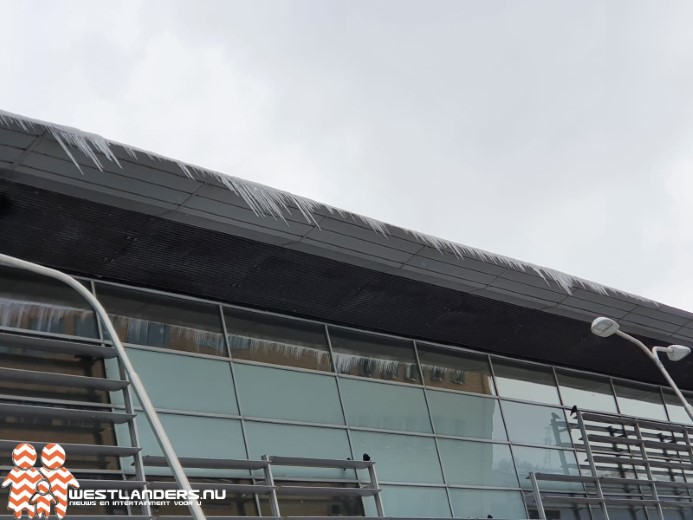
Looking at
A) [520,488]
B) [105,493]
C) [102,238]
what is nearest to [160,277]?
[102,238]

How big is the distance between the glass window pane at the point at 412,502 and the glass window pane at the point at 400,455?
17 centimetres

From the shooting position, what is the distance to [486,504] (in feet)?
53.7

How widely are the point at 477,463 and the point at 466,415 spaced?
0.94 metres

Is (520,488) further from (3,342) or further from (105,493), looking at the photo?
(3,342)

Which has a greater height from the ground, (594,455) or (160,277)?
(160,277)

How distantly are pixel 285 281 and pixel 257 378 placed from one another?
63.5 inches

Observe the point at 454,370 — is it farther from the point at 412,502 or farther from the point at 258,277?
the point at 258,277

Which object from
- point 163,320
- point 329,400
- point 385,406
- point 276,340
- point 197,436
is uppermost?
point 163,320

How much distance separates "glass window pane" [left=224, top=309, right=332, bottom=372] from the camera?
14.6 meters

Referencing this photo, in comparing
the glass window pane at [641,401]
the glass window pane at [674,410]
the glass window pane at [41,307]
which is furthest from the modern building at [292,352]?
the glass window pane at [674,410]

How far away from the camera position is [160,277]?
13.7 m

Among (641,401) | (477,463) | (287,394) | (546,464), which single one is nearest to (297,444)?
(287,394)

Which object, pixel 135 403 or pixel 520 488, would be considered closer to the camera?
pixel 135 403

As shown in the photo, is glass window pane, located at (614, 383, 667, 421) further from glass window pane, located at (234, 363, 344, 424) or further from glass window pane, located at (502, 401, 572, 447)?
glass window pane, located at (234, 363, 344, 424)
